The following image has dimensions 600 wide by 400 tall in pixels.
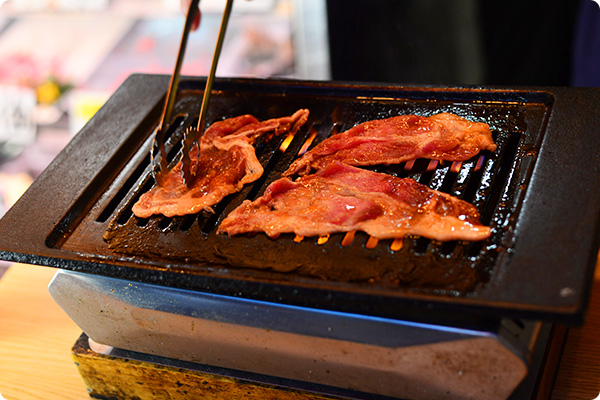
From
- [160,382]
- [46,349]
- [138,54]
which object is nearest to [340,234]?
[160,382]

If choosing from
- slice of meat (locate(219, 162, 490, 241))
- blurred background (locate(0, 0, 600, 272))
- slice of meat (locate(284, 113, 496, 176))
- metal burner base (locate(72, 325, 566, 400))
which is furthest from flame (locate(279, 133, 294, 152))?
blurred background (locate(0, 0, 600, 272))

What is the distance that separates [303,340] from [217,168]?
0.84 metres

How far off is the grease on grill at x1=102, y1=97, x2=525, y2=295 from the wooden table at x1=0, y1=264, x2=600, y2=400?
0.74 m

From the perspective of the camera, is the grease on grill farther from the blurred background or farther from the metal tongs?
the blurred background

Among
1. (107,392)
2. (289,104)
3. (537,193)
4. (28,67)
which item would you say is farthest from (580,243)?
(28,67)

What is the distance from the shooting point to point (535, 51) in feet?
12.0

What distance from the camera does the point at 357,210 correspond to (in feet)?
6.40

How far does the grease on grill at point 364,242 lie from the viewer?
5.61ft

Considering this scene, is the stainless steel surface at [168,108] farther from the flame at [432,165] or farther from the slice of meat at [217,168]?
the flame at [432,165]

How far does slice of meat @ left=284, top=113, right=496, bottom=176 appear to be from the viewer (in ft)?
7.06

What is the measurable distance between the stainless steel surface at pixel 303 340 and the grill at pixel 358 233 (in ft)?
0.13

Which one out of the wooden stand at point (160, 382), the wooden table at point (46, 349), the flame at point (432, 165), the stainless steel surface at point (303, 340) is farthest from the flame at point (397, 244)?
the wooden table at point (46, 349)

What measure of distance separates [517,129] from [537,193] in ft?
1.43

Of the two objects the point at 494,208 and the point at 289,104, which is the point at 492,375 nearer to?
the point at 494,208
